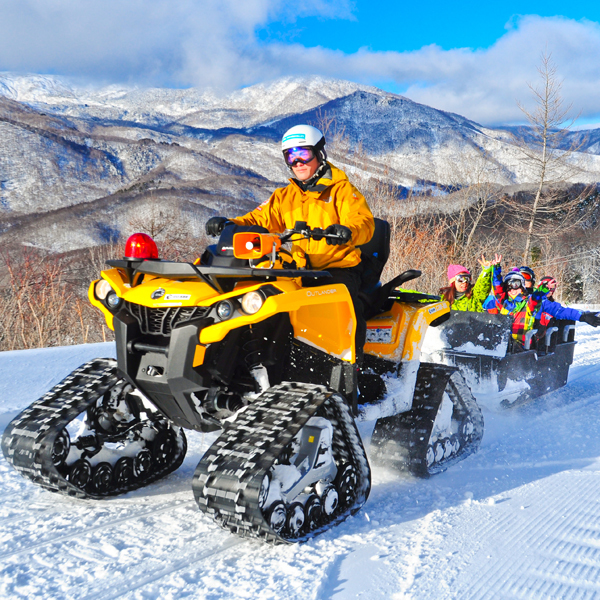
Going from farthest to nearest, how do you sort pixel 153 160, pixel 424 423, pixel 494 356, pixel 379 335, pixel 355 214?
pixel 153 160
pixel 494 356
pixel 379 335
pixel 424 423
pixel 355 214

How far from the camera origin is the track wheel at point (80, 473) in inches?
121

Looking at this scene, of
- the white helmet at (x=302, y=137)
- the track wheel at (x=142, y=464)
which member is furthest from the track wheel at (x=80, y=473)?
the white helmet at (x=302, y=137)

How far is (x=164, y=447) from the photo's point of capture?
11.8ft

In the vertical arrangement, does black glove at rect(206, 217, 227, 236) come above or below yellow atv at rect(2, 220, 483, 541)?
above

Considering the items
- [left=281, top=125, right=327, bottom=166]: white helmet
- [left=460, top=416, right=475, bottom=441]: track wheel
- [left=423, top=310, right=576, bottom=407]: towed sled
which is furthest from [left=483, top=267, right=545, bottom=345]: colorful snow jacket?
[left=281, top=125, right=327, bottom=166]: white helmet

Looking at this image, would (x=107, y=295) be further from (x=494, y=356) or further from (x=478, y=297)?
(x=478, y=297)

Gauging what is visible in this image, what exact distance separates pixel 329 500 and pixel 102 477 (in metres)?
1.25

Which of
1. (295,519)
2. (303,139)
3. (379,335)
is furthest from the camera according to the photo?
(379,335)

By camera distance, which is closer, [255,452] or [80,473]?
[255,452]

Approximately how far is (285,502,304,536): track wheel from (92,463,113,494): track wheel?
115cm

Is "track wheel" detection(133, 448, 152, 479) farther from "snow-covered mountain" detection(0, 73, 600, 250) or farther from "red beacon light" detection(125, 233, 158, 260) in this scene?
"snow-covered mountain" detection(0, 73, 600, 250)

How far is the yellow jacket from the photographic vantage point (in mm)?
3455

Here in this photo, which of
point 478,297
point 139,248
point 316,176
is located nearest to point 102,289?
point 139,248

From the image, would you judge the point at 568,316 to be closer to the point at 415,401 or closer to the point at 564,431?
the point at 564,431
